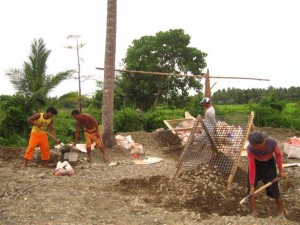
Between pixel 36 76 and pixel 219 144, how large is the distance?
7694 mm

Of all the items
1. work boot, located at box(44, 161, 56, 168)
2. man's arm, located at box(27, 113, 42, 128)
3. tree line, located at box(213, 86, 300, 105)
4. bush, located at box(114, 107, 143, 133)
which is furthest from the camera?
tree line, located at box(213, 86, 300, 105)

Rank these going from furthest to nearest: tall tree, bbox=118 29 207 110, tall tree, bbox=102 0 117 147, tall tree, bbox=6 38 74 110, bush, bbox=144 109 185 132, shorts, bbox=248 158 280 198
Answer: tall tree, bbox=118 29 207 110 < bush, bbox=144 109 185 132 < tall tree, bbox=6 38 74 110 < tall tree, bbox=102 0 117 147 < shorts, bbox=248 158 280 198

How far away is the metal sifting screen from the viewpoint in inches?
274

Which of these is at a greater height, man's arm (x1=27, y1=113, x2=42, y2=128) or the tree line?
the tree line

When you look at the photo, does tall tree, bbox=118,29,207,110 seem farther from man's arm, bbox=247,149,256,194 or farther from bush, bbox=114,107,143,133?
man's arm, bbox=247,149,256,194

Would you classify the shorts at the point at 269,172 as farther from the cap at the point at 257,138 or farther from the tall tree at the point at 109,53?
the tall tree at the point at 109,53

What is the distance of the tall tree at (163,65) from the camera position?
73.3 feet

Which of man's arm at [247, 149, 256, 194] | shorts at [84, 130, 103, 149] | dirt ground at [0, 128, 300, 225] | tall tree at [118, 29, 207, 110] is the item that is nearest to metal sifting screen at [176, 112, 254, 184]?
dirt ground at [0, 128, 300, 225]

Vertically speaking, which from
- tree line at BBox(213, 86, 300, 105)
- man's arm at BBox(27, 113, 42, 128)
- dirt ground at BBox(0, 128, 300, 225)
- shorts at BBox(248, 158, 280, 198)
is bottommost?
dirt ground at BBox(0, 128, 300, 225)

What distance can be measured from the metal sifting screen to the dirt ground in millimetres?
341

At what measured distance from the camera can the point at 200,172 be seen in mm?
6500

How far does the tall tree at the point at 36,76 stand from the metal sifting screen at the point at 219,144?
6.36 metres

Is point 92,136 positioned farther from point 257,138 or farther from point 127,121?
point 127,121

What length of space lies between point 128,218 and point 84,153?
4.79m
